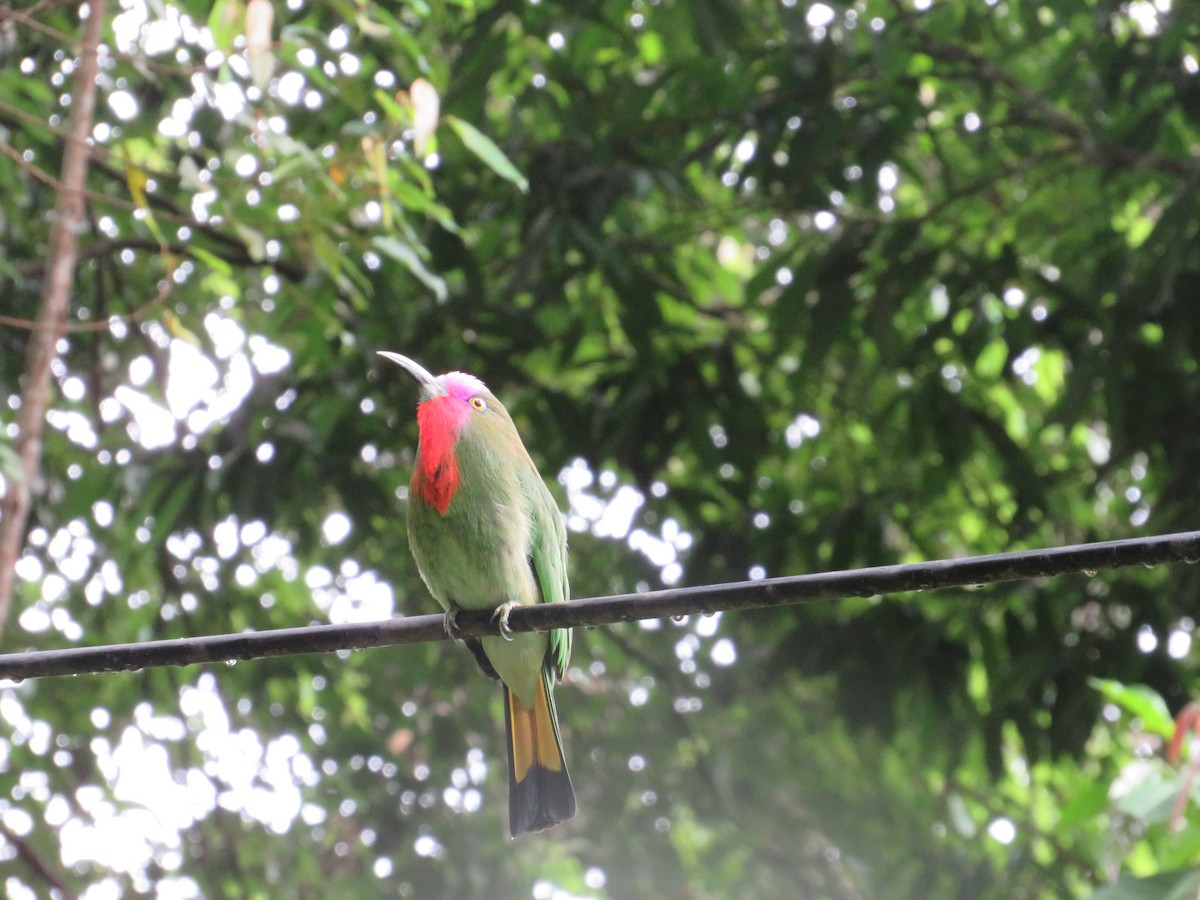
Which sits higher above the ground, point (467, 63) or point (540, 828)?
point (467, 63)

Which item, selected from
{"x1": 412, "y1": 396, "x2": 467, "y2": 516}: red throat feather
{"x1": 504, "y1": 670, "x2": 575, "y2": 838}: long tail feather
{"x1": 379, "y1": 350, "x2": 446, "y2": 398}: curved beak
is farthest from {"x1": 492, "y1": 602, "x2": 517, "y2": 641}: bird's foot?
{"x1": 379, "y1": 350, "x2": 446, "y2": 398}: curved beak

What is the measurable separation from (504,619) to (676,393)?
2583 millimetres

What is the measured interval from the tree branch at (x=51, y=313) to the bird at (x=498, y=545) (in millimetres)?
1059

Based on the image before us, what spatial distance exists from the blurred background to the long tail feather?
1.46 meters

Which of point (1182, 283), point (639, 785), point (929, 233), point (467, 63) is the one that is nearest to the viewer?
point (467, 63)

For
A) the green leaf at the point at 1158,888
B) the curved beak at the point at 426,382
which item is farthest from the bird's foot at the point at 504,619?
the green leaf at the point at 1158,888

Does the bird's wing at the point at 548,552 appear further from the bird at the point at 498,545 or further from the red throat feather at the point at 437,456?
the red throat feather at the point at 437,456

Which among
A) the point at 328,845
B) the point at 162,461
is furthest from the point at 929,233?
the point at 328,845

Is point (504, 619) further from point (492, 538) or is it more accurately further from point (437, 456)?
point (437, 456)

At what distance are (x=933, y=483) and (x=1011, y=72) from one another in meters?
1.65

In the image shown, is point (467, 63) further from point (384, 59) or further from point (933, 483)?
point (933, 483)

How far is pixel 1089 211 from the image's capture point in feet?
17.1

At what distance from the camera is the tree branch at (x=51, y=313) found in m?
3.60

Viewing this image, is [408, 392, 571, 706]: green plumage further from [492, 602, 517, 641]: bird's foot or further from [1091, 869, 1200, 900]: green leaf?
[1091, 869, 1200, 900]: green leaf
